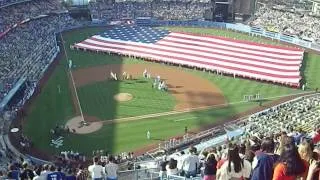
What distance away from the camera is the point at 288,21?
200 feet

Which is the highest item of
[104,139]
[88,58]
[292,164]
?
[292,164]

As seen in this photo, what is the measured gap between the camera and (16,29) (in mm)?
55219

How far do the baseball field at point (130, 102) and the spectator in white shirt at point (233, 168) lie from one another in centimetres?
2287

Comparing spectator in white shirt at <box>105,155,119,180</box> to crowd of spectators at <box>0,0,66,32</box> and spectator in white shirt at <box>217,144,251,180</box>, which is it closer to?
spectator in white shirt at <box>217,144,251,180</box>

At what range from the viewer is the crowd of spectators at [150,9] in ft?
217

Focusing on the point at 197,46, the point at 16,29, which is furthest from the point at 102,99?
the point at 16,29

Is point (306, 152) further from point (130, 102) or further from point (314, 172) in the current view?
point (130, 102)

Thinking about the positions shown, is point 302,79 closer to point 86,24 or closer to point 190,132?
point 190,132

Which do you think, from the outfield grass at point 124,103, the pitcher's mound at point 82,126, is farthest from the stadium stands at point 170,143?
the outfield grass at point 124,103

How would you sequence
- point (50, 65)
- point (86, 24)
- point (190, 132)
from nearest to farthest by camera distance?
1. point (190, 132)
2. point (50, 65)
3. point (86, 24)

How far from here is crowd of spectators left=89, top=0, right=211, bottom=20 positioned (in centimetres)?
6625

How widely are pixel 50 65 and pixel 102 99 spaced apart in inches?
428

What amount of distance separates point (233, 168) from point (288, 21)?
53.7 m

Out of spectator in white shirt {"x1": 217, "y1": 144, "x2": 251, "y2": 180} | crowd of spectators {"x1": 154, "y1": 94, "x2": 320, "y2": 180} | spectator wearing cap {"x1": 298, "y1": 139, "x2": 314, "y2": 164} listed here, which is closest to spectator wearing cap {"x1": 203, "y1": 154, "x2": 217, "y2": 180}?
crowd of spectators {"x1": 154, "y1": 94, "x2": 320, "y2": 180}
